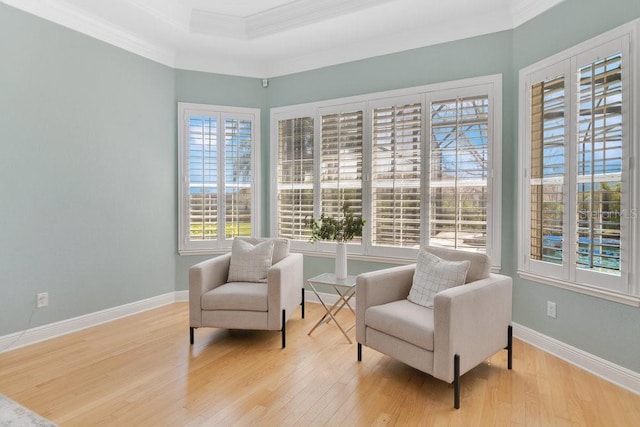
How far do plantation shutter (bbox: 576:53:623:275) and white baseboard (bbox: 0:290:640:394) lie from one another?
0.65 metres

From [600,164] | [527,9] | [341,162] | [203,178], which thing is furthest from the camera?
[203,178]

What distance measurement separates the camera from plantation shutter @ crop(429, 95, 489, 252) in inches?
139

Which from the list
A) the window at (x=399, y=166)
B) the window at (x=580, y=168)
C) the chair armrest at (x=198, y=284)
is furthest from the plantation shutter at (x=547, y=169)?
the chair armrest at (x=198, y=284)

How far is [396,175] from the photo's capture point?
3965 mm

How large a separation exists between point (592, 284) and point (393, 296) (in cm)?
139

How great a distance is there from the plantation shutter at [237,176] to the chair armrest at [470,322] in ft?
9.79

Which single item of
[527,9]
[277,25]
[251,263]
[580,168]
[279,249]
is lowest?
[251,263]

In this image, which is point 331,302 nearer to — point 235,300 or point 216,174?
point 235,300

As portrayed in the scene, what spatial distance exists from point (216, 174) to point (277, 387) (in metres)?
2.83

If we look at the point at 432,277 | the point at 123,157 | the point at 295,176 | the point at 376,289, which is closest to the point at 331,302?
the point at 295,176

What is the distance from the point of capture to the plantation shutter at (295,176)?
455 cm

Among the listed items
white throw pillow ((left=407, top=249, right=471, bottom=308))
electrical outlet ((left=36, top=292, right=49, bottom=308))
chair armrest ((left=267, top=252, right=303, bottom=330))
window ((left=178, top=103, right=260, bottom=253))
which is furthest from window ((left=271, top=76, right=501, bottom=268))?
electrical outlet ((left=36, top=292, right=49, bottom=308))

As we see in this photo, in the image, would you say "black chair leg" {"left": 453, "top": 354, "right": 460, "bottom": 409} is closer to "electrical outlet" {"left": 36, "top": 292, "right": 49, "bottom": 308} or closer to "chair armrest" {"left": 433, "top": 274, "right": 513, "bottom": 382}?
"chair armrest" {"left": 433, "top": 274, "right": 513, "bottom": 382}

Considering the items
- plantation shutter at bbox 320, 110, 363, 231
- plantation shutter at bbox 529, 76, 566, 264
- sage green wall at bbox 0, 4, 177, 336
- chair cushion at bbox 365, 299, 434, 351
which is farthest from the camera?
plantation shutter at bbox 320, 110, 363, 231
